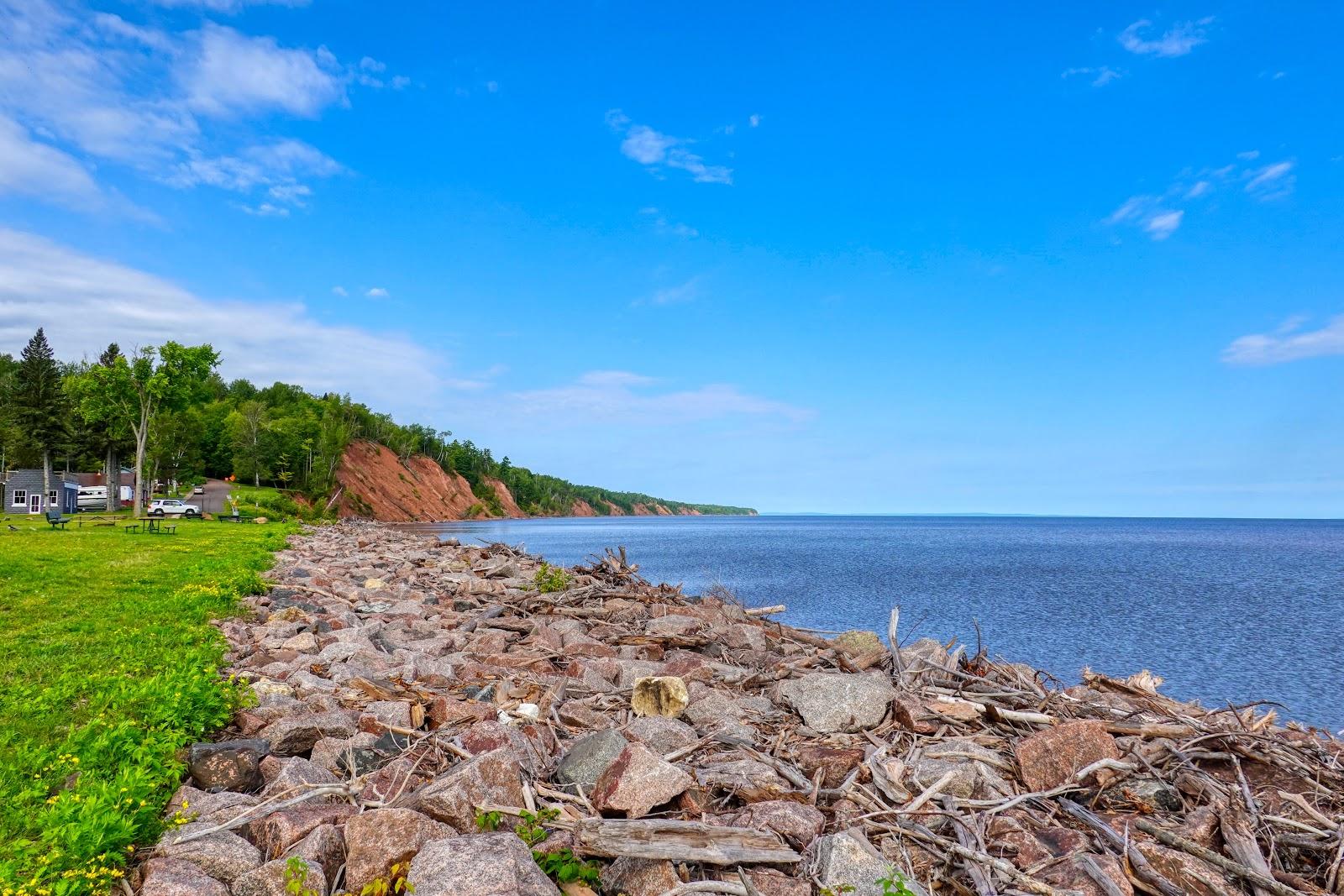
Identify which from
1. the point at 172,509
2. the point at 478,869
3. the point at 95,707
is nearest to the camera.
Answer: the point at 478,869

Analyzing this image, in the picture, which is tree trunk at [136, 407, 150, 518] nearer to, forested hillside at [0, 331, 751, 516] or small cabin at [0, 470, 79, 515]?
forested hillside at [0, 331, 751, 516]

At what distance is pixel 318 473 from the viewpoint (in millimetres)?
112875

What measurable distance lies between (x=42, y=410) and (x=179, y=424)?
78.6 feet

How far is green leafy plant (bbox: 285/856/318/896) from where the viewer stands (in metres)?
4.85

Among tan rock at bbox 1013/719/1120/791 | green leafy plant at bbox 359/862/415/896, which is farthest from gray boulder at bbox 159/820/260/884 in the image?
tan rock at bbox 1013/719/1120/791

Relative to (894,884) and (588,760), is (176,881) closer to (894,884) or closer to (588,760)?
(588,760)

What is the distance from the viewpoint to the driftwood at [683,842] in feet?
16.9

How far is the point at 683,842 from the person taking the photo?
17.2ft

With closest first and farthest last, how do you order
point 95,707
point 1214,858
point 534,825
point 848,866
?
1. point 848,866
2. point 1214,858
3. point 534,825
4. point 95,707

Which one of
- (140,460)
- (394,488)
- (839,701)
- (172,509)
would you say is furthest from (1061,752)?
(394,488)

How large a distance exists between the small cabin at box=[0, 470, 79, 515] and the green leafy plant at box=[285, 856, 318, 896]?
8478 centimetres

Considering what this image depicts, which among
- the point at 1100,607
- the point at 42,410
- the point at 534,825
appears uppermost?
the point at 42,410

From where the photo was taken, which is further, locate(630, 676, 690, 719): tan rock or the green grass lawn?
locate(630, 676, 690, 719): tan rock

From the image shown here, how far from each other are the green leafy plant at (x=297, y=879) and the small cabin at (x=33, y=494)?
278 feet
